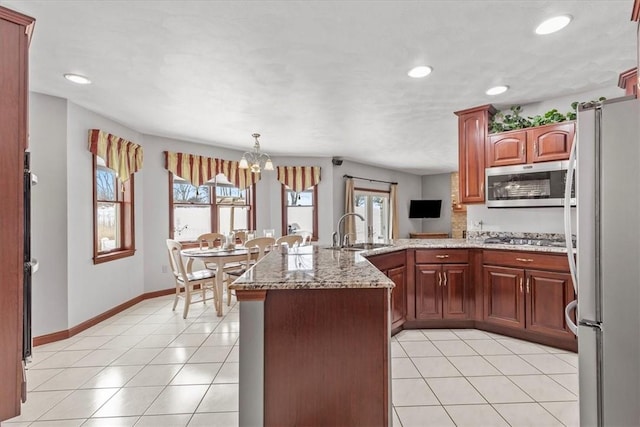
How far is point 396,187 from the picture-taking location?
8.21 metres

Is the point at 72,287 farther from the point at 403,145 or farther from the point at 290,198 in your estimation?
the point at 403,145

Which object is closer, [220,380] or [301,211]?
[220,380]

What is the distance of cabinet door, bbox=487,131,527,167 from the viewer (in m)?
3.14

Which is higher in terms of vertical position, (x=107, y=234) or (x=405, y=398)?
(x=107, y=234)

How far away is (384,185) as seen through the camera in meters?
7.96

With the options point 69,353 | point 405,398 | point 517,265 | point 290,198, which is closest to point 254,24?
point 405,398

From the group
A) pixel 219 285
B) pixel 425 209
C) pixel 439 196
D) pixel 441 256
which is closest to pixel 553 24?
pixel 441 256

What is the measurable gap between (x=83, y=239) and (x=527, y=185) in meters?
4.75

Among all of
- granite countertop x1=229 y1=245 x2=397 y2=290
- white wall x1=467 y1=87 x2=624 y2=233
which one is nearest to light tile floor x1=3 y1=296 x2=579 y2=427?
granite countertop x1=229 y1=245 x2=397 y2=290

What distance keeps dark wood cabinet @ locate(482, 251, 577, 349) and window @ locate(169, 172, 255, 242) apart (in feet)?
13.5

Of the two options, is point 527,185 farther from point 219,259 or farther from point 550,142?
point 219,259

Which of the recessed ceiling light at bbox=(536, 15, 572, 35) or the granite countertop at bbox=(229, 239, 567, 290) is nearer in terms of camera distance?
the granite countertop at bbox=(229, 239, 567, 290)

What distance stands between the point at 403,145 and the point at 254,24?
3.96 metres

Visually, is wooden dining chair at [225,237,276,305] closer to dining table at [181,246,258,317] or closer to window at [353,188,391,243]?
dining table at [181,246,258,317]
